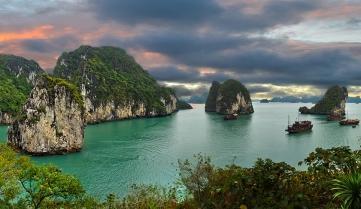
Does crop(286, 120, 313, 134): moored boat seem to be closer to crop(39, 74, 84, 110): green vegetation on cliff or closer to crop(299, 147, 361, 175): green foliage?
crop(39, 74, 84, 110): green vegetation on cliff

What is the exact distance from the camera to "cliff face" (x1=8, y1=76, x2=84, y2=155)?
11162 cm

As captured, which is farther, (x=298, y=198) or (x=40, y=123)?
(x=40, y=123)

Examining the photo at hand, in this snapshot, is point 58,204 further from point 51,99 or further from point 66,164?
point 51,99

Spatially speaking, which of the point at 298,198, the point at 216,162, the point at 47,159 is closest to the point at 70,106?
the point at 47,159

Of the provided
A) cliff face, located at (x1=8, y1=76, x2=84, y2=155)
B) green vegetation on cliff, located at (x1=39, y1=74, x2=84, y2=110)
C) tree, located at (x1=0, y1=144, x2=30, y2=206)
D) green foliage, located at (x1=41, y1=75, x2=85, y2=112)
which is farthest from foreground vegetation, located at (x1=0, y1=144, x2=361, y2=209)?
green foliage, located at (x1=41, y1=75, x2=85, y2=112)

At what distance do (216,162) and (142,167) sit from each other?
17.6 meters

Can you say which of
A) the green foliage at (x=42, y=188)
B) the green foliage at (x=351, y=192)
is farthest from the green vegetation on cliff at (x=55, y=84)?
the green foliage at (x=351, y=192)

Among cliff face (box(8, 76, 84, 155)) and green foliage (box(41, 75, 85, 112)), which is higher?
green foliage (box(41, 75, 85, 112))

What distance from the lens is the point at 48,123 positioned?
115 metres

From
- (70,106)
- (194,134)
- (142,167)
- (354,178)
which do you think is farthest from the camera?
(194,134)

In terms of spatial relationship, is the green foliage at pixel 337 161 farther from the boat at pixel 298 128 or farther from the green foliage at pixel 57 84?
the boat at pixel 298 128

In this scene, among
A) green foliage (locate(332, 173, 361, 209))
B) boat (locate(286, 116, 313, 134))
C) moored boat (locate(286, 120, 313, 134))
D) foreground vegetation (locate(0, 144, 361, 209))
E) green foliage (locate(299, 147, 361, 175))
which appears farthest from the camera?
moored boat (locate(286, 120, 313, 134))

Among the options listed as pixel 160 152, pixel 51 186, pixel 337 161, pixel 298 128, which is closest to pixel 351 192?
pixel 337 161

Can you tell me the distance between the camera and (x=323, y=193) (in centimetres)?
2988
